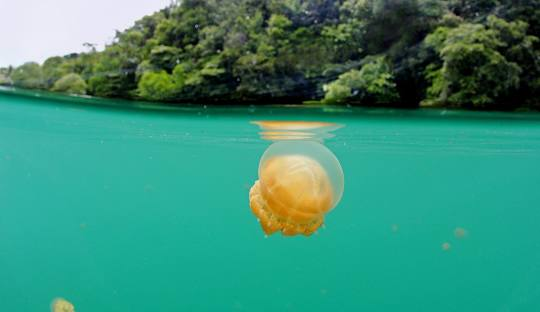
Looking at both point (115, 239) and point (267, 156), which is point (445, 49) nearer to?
point (267, 156)

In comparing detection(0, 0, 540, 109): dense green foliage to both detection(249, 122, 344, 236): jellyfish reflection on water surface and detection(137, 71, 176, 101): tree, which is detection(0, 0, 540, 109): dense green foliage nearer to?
detection(137, 71, 176, 101): tree

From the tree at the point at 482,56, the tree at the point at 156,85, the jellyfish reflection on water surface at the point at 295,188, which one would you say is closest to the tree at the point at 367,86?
the tree at the point at 482,56

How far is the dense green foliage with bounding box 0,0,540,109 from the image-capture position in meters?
6.26

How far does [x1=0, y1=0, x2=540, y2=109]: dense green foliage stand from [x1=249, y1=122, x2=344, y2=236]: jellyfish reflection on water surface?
281 cm

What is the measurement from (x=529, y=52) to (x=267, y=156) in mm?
4873

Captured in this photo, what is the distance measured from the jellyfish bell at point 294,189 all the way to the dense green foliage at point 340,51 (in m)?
2.92

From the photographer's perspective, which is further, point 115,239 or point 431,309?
point 431,309

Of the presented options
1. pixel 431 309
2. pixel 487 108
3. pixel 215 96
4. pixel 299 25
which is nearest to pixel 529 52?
pixel 487 108

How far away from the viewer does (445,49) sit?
20.7ft

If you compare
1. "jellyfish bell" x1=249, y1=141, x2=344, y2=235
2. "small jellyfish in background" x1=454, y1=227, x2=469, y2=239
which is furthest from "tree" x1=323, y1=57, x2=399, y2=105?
"small jellyfish in background" x1=454, y1=227, x2=469, y2=239

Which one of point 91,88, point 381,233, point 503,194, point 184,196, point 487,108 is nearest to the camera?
point 487,108

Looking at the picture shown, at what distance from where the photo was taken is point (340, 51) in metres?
6.35

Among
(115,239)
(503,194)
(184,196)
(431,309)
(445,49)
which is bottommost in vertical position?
(431,309)

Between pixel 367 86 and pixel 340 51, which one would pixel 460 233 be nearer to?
pixel 367 86
